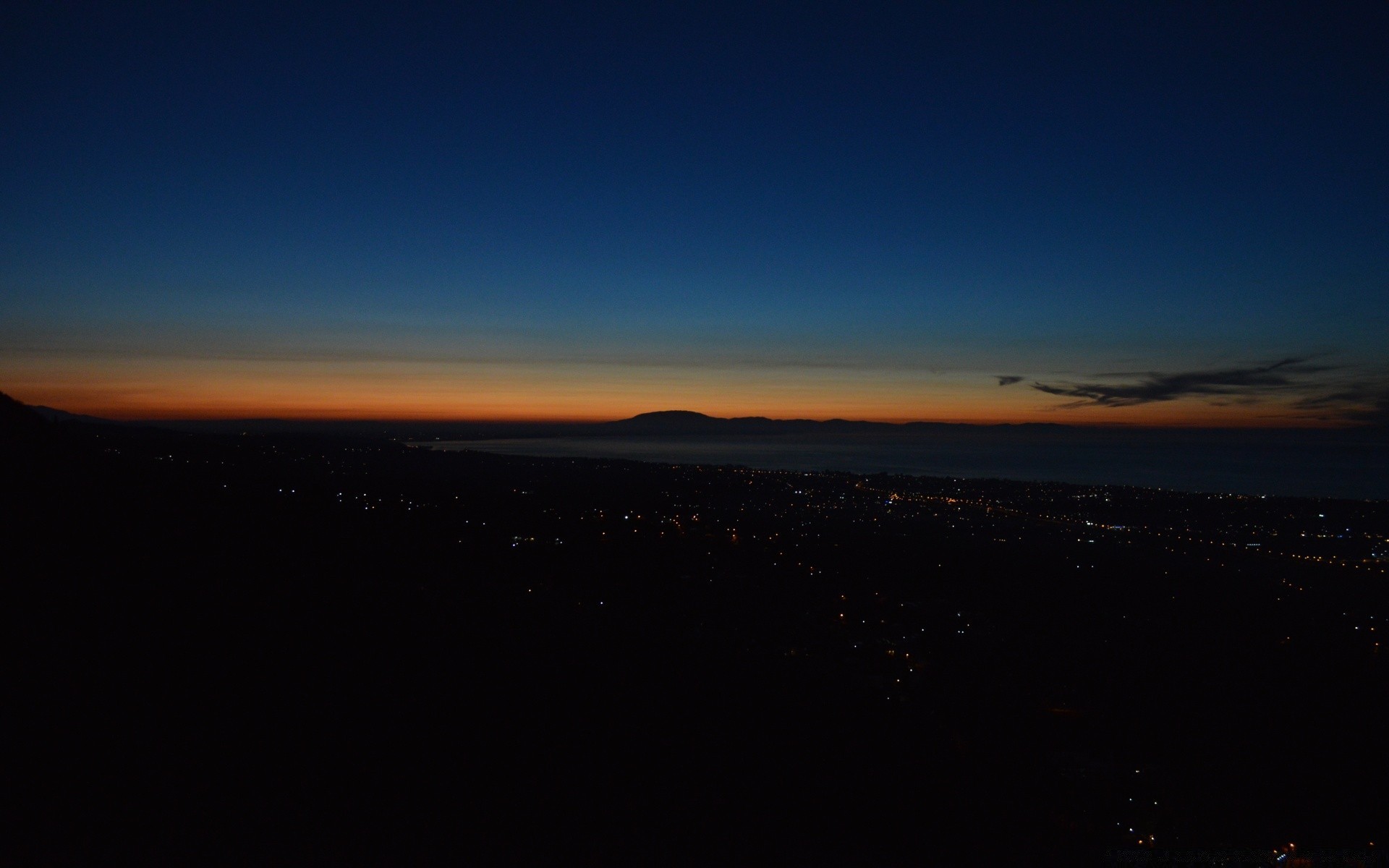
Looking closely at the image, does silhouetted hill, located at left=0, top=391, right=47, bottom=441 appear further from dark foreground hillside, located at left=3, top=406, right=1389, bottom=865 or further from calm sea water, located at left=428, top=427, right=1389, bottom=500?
calm sea water, located at left=428, top=427, right=1389, bottom=500

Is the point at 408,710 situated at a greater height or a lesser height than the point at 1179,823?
greater

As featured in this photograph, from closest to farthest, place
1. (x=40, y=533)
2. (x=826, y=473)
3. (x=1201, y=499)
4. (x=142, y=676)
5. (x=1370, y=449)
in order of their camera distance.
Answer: (x=142, y=676) → (x=40, y=533) → (x=1201, y=499) → (x=826, y=473) → (x=1370, y=449)

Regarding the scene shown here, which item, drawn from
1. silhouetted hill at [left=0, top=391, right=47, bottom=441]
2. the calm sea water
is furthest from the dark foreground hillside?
the calm sea water

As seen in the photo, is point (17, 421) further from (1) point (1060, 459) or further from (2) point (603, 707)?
(1) point (1060, 459)

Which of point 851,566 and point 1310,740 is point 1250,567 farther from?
point 1310,740

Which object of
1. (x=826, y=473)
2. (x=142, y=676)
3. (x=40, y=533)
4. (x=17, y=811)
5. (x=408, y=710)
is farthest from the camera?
(x=826, y=473)

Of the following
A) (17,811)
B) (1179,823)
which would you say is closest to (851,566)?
(1179,823)

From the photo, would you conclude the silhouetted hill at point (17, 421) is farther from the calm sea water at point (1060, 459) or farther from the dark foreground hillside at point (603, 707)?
the calm sea water at point (1060, 459)

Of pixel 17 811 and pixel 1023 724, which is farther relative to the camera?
pixel 1023 724

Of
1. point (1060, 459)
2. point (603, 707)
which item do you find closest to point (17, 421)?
point (603, 707)

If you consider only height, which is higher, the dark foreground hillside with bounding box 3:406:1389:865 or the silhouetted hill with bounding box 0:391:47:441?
the silhouetted hill with bounding box 0:391:47:441
